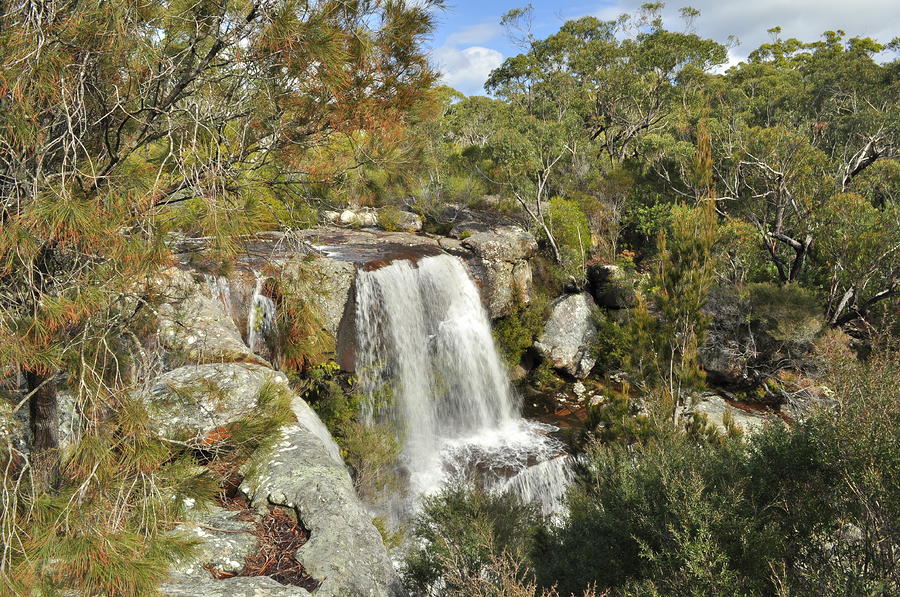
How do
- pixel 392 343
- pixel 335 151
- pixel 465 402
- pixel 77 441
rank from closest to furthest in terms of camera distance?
pixel 77 441
pixel 335 151
pixel 392 343
pixel 465 402

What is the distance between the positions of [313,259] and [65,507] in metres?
1.85

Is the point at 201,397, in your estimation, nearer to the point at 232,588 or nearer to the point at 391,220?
the point at 232,588

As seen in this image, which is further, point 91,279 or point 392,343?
point 392,343

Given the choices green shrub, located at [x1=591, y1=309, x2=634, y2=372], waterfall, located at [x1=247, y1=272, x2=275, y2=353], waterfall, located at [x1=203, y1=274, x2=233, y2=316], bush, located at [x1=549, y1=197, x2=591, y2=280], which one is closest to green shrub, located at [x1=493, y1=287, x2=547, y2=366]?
green shrub, located at [x1=591, y1=309, x2=634, y2=372]

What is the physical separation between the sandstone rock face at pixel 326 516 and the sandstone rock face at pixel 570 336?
9.17 meters

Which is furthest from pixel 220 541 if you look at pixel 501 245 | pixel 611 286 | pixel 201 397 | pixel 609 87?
pixel 609 87

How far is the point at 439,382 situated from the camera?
10.9 meters

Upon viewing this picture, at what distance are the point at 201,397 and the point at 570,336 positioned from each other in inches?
424

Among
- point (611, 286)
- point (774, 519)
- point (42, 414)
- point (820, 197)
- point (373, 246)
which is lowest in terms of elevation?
point (774, 519)

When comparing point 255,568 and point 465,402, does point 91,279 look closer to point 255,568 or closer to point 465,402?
point 255,568

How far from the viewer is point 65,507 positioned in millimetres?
2074

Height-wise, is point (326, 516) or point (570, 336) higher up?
point (326, 516)

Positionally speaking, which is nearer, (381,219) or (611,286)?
(611,286)

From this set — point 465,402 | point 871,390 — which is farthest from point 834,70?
point 871,390
